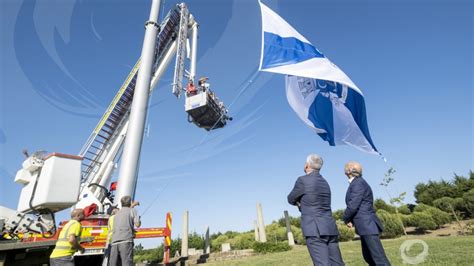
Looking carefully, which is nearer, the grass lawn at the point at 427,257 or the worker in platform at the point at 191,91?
the grass lawn at the point at 427,257

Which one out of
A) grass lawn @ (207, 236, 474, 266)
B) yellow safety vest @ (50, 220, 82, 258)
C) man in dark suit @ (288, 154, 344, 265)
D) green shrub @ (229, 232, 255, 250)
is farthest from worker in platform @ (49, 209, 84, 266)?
green shrub @ (229, 232, 255, 250)

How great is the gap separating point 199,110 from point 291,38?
21.3 feet

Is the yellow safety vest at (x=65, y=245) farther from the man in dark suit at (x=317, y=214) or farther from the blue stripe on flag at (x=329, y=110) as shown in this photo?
the blue stripe on flag at (x=329, y=110)

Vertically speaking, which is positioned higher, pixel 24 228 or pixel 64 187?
pixel 64 187

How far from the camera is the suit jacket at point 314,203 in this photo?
3.34 m

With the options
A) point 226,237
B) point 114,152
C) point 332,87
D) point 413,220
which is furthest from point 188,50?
point 413,220

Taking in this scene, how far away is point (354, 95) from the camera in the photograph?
6.26 meters

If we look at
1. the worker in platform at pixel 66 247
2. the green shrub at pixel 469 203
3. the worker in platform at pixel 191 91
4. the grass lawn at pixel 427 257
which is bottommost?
the grass lawn at pixel 427 257

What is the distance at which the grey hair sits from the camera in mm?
3740

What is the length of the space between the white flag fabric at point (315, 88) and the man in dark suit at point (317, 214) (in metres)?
2.74

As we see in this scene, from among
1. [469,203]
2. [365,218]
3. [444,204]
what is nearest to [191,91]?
[365,218]

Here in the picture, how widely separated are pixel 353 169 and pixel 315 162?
43.7 inches

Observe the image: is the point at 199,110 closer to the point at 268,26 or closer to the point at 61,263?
the point at 268,26

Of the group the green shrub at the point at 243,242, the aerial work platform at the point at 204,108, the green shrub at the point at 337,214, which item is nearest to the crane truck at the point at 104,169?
the aerial work platform at the point at 204,108
